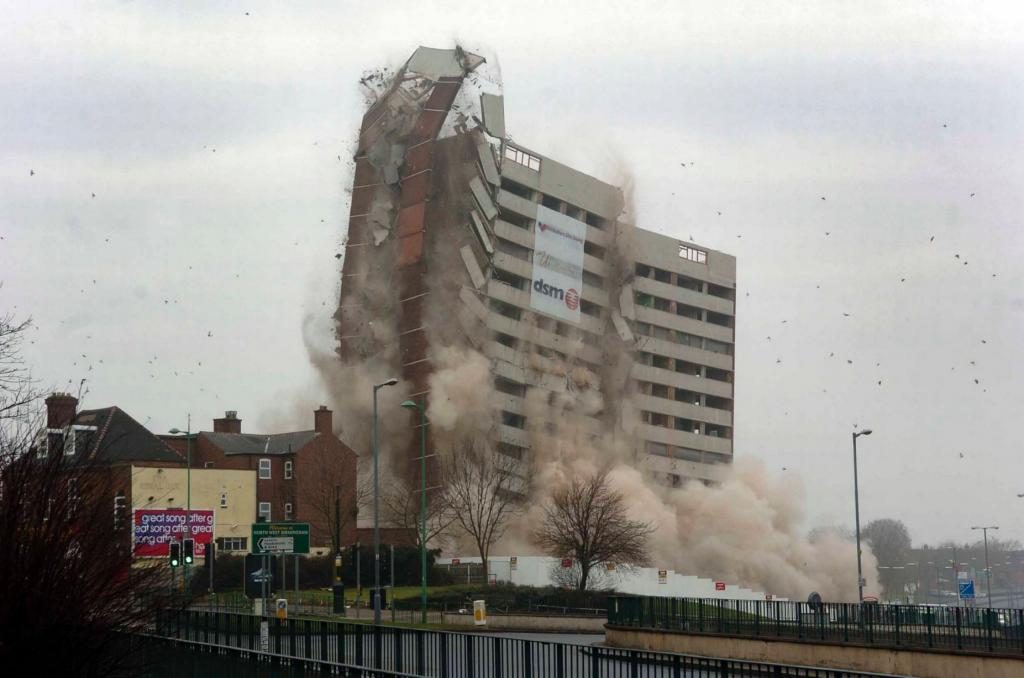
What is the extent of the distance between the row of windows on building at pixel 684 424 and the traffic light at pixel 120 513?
102299mm

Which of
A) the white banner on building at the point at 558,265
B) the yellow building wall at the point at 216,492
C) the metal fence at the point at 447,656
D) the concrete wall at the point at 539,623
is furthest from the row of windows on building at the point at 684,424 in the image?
the metal fence at the point at 447,656

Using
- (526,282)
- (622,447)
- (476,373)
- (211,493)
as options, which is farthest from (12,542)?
(622,447)

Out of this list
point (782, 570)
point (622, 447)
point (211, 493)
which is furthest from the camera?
point (622, 447)

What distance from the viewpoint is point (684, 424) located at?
132 meters

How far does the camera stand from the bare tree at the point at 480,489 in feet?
302

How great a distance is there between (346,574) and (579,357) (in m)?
42.6

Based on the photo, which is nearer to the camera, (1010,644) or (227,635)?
(227,635)

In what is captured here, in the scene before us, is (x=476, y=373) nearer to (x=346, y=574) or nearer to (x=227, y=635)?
(x=346, y=574)

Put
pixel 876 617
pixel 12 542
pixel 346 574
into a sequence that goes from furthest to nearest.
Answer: pixel 346 574
pixel 876 617
pixel 12 542

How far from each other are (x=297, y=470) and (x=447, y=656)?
75.0 metres

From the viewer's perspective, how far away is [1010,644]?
3219cm

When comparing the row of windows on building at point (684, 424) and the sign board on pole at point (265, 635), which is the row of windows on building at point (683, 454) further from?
the sign board on pole at point (265, 635)

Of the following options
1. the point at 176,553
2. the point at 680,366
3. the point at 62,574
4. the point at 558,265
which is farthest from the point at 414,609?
the point at 680,366

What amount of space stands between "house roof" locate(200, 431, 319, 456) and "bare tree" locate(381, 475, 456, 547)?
7896mm
